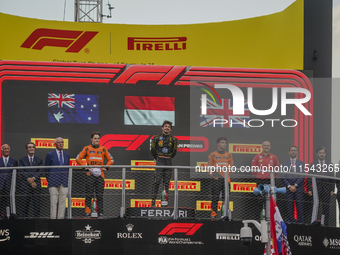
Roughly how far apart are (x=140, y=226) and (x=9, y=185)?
8.60ft

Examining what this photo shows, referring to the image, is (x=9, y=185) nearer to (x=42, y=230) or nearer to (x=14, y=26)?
(x=42, y=230)

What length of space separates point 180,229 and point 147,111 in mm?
3652

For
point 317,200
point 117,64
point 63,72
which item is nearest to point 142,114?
point 117,64

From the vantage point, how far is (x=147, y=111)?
1265 centimetres

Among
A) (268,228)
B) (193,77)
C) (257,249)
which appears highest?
(193,77)

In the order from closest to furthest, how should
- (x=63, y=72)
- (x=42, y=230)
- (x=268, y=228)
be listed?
1. (x=268, y=228)
2. (x=42, y=230)
3. (x=63, y=72)

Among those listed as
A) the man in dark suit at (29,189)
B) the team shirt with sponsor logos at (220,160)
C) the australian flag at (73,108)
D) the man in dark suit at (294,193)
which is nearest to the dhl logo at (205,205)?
the team shirt with sponsor logos at (220,160)

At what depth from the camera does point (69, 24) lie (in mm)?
13305

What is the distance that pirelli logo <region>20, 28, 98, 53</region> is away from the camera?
13.1m

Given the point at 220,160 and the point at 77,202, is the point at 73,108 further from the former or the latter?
Result: the point at 220,160

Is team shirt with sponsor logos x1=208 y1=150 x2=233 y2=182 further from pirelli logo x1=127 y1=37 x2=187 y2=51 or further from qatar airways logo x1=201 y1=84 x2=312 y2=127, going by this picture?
pirelli logo x1=127 y1=37 x2=187 y2=51

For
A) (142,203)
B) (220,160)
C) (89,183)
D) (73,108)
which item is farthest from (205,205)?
(73,108)

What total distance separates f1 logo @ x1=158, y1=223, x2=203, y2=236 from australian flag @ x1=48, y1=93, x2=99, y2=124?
12.3ft

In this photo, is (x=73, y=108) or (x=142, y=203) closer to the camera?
(x=142, y=203)
